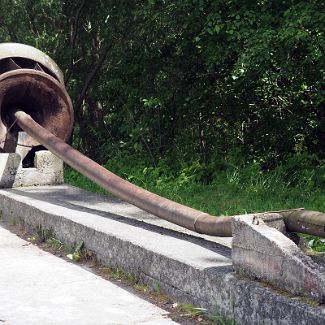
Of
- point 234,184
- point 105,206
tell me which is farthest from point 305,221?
point 234,184

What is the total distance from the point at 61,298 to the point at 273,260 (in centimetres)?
153

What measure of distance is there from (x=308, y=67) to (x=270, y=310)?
18.1ft

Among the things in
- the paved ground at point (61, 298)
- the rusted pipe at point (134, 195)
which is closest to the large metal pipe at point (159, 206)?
the rusted pipe at point (134, 195)

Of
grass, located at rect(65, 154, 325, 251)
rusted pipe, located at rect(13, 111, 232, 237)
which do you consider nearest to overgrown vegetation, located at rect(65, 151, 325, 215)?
grass, located at rect(65, 154, 325, 251)

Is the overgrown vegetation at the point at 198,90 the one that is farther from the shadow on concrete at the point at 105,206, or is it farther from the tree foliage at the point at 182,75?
A: the shadow on concrete at the point at 105,206

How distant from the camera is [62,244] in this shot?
6.12 m

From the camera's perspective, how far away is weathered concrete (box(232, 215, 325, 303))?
143 inches

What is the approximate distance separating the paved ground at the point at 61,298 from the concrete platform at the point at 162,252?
21 centimetres

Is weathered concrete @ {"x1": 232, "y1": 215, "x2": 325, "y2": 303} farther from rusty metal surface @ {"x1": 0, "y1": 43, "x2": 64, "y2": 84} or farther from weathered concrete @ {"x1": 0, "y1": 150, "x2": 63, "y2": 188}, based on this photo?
rusty metal surface @ {"x1": 0, "y1": 43, "x2": 64, "y2": 84}

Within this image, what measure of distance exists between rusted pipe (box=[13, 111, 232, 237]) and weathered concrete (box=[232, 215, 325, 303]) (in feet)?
0.81

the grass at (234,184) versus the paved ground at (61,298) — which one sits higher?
the grass at (234,184)

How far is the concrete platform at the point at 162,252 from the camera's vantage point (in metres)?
3.79

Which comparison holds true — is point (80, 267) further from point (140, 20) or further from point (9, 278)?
point (140, 20)

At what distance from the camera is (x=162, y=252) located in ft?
15.4
